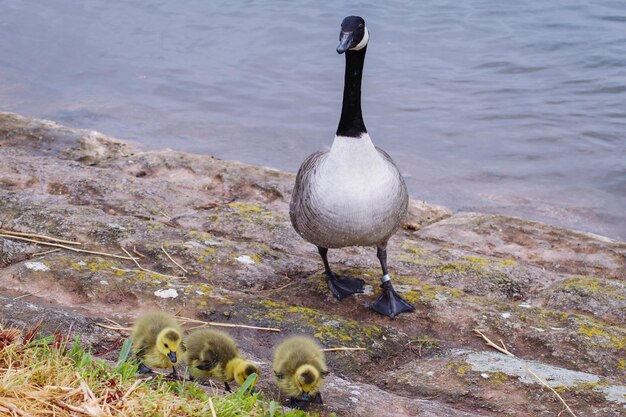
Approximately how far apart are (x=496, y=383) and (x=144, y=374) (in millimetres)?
1920

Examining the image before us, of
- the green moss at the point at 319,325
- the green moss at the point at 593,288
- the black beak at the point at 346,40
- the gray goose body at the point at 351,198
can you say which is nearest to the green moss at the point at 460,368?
the green moss at the point at 319,325

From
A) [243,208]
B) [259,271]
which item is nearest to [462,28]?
[243,208]

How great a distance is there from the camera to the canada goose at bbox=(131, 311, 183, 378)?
3438 mm

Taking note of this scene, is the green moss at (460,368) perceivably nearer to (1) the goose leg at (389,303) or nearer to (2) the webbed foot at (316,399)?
(1) the goose leg at (389,303)

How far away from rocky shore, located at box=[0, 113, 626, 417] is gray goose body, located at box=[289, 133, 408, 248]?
22.3 inches

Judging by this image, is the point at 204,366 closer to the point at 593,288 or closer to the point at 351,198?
the point at 351,198

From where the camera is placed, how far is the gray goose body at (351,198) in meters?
5.13

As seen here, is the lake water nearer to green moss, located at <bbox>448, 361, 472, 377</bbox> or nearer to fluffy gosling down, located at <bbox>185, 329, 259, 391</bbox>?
green moss, located at <bbox>448, 361, 472, 377</bbox>

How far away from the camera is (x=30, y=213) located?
6.02 meters

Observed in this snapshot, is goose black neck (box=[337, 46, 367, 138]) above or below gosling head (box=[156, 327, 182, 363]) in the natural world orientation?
above

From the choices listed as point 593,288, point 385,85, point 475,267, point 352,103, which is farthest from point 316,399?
point 385,85

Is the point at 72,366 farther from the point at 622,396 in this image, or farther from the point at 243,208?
the point at 243,208

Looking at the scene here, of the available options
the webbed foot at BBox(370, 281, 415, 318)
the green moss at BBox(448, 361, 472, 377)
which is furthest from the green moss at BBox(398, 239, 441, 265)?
the green moss at BBox(448, 361, 472, 377)

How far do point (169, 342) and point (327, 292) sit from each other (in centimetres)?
230
